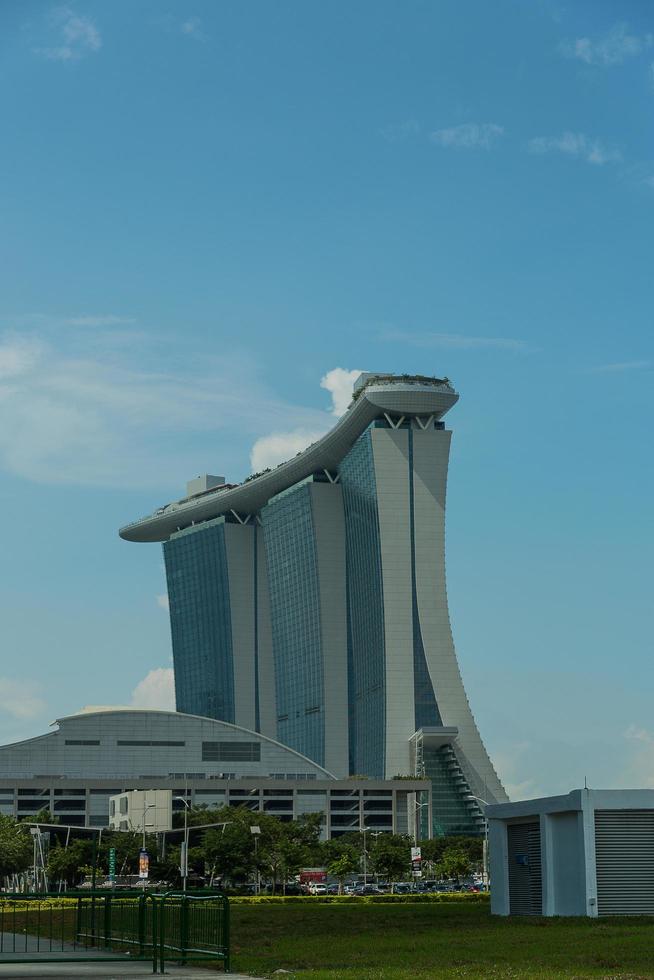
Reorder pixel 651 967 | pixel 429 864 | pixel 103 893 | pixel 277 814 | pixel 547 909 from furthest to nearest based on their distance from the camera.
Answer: pixel 277 814 → pixel 429 864 → pixel 547 909 → pixel 103 893 → pixel 651 967

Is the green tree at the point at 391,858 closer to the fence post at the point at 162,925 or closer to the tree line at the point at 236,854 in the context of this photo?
the tree line at the point at 236,854

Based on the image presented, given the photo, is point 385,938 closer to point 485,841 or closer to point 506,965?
point 506,965

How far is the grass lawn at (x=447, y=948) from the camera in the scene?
107 feet

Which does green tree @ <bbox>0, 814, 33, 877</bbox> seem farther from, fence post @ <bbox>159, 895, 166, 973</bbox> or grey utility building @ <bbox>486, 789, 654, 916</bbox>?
fence post @ <bbox>159, 895, 166, 973</bbox>

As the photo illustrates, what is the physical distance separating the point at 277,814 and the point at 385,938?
153788 millimetres

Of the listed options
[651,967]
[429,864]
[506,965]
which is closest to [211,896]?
[506,965]

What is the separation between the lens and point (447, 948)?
41.4 meters

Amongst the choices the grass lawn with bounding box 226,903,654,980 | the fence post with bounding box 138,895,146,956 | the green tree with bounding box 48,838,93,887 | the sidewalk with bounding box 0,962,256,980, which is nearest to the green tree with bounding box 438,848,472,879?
the green tree with bounding box 48,838,93,887

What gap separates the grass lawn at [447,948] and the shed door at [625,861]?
10.4 ft

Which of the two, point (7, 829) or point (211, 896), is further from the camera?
point (7, 829)

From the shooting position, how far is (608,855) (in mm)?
62094

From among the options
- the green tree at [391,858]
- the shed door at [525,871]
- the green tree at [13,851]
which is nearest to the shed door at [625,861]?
the shed door at [525,871]

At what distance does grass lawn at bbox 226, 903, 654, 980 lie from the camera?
3259 centimetres

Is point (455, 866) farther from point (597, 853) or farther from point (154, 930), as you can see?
point (154, 930)
